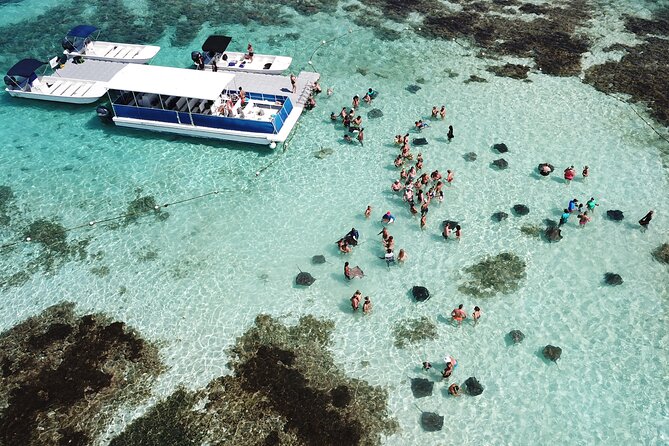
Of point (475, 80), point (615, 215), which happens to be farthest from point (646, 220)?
point (475, 80)

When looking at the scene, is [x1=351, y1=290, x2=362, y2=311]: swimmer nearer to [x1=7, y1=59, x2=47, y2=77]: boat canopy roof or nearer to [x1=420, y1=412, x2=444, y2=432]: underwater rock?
[x1=420, y1=412, x2=444, y2=432]: underwater rock

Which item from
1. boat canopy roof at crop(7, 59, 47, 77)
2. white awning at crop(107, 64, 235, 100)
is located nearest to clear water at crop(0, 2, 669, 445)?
boat canopy roof at crop(7, 59, 47, 77)

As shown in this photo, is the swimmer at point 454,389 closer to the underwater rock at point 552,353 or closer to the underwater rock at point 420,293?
the underwater rock at point 552,353

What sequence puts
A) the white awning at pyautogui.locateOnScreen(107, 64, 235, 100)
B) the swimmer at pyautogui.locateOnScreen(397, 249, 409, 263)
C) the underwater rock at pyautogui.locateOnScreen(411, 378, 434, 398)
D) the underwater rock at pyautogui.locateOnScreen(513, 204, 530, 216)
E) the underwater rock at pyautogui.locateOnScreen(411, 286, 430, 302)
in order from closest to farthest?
the underwater rock at pyautogui.locateOnScreen(411, 378, 434, 398), the underwater rock at pyautogui.locateOnScreen(411, 286, 430, 302), the swimmer at pyautogui.locateOnScreen(397, 249, 409, 263), the underwater rock at pyautogui.locateOnScreen(513, 204, 530, 216), the white awning at pyautogui.locateOnScreen(107, 64, 235, 100)

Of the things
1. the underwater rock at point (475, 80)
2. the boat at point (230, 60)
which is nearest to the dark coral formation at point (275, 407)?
the boat at point (230, 60)

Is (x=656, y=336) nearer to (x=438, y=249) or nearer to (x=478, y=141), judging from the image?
(x=438, y=249)

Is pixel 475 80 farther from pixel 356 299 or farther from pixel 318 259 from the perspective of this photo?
pixel 356 299

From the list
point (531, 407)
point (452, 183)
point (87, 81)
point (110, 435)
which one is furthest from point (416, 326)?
point (87, 81)
